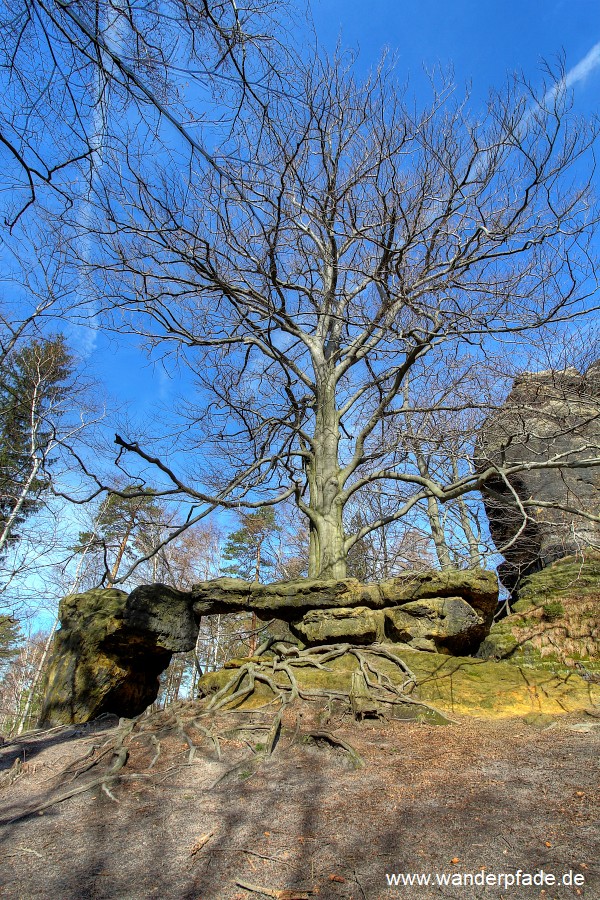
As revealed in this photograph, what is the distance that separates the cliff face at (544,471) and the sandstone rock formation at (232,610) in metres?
1.44

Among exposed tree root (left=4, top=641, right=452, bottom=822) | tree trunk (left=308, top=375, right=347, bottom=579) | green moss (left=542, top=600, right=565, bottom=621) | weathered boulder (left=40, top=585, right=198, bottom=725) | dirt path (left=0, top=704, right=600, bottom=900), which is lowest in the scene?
dirt path (left=0, top=704, right=600, bottom=900)

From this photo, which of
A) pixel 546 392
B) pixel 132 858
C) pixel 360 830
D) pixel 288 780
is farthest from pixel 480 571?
pixel 132 858

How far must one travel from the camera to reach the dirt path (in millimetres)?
2492

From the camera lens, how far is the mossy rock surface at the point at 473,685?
5188 mm

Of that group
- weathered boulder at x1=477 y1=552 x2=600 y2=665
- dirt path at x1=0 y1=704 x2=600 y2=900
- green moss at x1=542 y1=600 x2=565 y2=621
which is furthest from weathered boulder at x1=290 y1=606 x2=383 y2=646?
green moss at x1=542 y1=600 x2=565 y2=621

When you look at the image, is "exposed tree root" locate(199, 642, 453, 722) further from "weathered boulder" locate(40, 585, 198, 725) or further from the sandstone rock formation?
"weathered boulder" locate(40, 585, 198, 725)

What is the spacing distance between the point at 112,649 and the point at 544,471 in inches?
399

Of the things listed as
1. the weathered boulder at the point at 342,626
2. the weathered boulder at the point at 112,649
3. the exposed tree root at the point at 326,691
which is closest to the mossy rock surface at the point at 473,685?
the exposed tree root at the point at 326,691

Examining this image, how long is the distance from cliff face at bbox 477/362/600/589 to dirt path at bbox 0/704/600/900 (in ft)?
12.8

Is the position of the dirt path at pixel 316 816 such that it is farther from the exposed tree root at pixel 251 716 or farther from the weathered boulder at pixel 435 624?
the weathered boulder at pixel 435 624

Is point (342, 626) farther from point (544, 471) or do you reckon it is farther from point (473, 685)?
point (544, 471)

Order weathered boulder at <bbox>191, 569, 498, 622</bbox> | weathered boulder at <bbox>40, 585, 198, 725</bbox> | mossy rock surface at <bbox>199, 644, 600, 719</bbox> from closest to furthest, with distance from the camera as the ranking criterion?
mossy rock surface at <bbox>199, 644, 600, 719</bbox> < weathered boulder at <bbox>191, 569, 498, 622</bbox> < weathered boulder at <bbox>40, 585, 198, 725</bbox>

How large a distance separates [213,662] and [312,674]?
51.8 ft

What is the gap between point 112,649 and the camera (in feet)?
24.5
